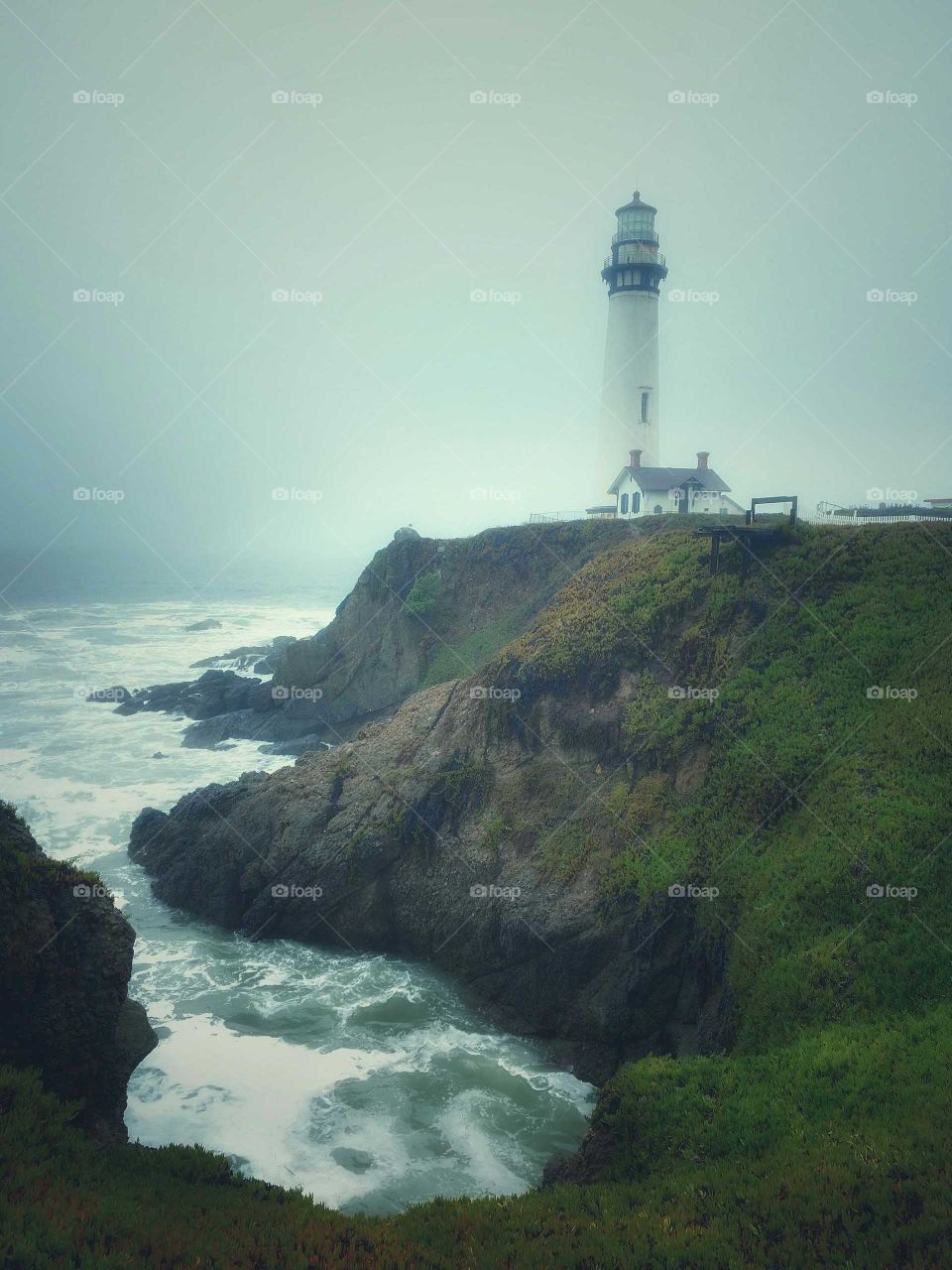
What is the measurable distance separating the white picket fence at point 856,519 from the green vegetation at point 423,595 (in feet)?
68.7

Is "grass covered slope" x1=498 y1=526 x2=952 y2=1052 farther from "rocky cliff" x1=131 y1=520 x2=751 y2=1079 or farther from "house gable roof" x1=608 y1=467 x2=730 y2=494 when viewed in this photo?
"house gable roof" x1=608 y1=467 x2=730 y2=494

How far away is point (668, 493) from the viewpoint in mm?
40219

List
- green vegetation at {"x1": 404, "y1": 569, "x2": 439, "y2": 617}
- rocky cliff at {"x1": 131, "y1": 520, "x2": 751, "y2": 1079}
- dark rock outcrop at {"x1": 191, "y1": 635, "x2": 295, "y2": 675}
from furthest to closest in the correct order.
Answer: dark rock outcrop at {"x1": 191, "y1": 635, "x2": 295, "y2": 675} → green vegetation at {"x1": 404, "y1": 569, "x2": 439, "y2": 617} → rocky cliff at {"x1": 131, "y1": 520, "x2": 751, "y2": 1079}

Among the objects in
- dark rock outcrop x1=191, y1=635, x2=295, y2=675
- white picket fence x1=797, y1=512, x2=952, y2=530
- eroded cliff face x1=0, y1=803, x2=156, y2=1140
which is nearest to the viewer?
eroded cliff face x1=0, y1=803, x2=156, y2=1140

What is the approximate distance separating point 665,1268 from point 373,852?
16.6 m

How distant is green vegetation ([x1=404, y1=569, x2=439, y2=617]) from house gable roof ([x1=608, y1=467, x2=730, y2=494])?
39.1 ft

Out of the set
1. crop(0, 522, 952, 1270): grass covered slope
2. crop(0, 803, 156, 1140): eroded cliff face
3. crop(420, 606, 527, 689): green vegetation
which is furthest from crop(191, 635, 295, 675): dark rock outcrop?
crop(0, 803, 156, 1140): eroded cliff face

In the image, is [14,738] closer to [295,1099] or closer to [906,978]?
[295,1099]

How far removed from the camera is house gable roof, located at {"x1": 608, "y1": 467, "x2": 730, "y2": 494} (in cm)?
4034

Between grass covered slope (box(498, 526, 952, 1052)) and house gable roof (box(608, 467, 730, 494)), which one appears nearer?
grass covered slope (box(498, 526, 952, 1052))

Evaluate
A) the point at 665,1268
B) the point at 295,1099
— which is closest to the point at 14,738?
the point at 295,1099

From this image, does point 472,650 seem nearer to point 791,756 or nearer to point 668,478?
point 668,478

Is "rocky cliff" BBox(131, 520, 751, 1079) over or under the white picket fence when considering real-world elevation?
under

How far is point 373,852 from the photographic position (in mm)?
24156
